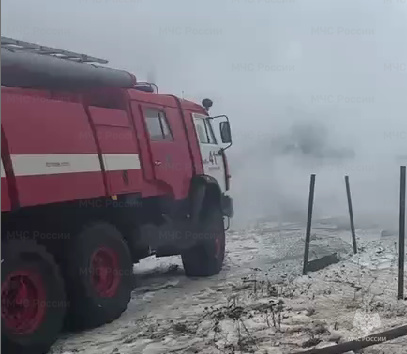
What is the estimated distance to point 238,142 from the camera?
20438 millimetres

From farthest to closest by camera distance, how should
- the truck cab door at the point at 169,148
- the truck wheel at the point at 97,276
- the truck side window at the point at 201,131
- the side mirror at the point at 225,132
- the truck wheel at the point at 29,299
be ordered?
the side mirror at the point at 225,132
the truck side window at the point at 201,131
the truck cab door at the point at 169,148
the truck wheel at the point at 97,276
the truck wheel at the point at 29,299

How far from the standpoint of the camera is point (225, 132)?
10.5 meters

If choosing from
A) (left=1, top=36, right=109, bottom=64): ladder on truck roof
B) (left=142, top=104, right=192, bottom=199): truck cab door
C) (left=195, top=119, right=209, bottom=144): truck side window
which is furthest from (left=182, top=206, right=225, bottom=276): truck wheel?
(left=1, top=36, right=109, bottom=64): ladder on truck roof

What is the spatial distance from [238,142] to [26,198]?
50.5ft

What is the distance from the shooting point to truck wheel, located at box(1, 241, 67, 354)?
5215 millimetres

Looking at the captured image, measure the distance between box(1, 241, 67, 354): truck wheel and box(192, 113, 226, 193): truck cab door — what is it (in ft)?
14.2

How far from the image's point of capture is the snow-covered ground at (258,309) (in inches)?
208

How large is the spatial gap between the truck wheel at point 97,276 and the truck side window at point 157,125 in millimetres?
1589

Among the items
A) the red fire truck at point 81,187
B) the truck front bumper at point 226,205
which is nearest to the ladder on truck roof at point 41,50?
the red fire truck at point 81,187

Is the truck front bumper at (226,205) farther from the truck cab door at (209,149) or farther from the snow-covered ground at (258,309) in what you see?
the snow-covered ground at (258,309)

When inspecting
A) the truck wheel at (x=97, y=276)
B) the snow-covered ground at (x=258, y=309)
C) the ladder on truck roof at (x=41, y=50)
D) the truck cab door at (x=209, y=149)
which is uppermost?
the ladder on truck roof at (x=41, y=50)

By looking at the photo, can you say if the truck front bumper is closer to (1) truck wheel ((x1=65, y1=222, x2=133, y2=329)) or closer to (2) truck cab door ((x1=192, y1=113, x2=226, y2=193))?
(2) truck cab door ((x1=192, y1=113, x2=226, y2=193))

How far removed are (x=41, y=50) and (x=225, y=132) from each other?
4362 mm

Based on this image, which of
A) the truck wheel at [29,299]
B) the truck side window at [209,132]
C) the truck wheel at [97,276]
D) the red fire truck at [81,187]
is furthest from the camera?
the truck side window at [209,132]
